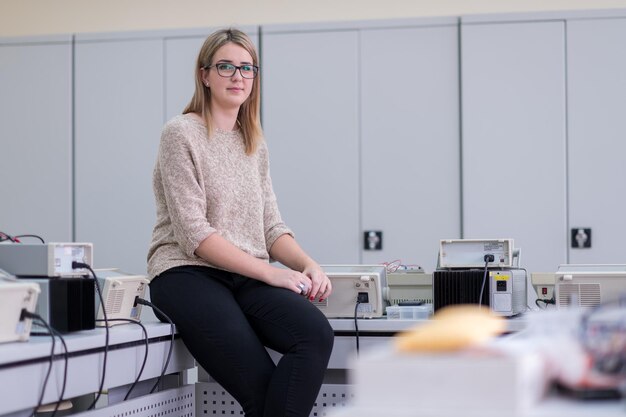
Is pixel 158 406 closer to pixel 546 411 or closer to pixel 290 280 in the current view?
pixel 290 280

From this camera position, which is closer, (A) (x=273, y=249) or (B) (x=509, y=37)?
(A) (x=273, y=249)

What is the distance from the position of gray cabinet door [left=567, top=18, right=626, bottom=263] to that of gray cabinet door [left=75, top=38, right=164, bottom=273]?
189cm

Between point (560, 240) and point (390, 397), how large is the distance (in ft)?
10.1

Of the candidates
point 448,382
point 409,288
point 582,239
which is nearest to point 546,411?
point 448,382

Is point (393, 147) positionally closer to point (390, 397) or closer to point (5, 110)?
point (5, 110)

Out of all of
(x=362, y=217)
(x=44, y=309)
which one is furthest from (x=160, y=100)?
(x=44, y=309)

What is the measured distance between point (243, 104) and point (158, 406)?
834 mm

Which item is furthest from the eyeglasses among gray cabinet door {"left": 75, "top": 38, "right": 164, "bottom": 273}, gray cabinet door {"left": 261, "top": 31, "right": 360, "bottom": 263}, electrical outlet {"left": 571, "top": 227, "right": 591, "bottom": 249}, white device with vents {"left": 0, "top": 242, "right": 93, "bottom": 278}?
electrical outlet {"left": 571, "top": 227, "right": 591, "bottom": 249}

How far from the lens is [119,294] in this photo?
205 cm

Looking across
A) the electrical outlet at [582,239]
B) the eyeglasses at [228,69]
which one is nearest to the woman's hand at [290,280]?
the eyeglasses at [228,69]

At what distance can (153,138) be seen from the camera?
411 cm

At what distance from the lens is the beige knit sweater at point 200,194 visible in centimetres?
211

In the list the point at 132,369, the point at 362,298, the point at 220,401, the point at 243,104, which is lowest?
the point at 220,401

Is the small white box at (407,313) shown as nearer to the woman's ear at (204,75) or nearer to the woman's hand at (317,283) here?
the woman's hand at (317,283)
